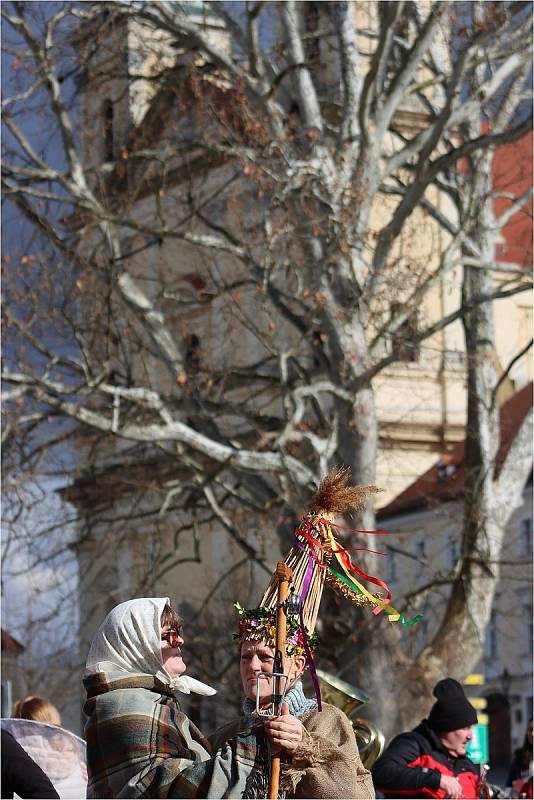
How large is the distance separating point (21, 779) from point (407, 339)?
15311mm

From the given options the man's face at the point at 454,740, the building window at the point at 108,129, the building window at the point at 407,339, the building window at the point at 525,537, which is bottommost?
the man's face at the point at 454,740

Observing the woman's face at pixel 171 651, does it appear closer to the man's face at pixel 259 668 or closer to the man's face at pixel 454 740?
the man's face at pixel 259 668

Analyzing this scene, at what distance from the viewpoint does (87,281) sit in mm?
21578

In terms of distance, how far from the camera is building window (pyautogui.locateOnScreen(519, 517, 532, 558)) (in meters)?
39.8

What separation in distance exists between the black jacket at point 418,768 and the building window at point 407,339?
1117 centimetres

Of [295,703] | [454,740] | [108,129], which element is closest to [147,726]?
[295,703]

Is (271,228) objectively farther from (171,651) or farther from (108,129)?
(171,651)

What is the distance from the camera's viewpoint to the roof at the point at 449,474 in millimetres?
22969

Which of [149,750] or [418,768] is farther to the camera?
[418,768]

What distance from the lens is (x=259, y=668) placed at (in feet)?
16.5

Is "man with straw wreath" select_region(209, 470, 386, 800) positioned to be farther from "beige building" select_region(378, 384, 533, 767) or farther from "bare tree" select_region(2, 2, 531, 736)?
"beige building" select_region(378, 384, 533, 767)

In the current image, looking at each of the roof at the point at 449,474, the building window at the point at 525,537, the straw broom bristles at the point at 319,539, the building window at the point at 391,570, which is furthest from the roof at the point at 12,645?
the straw broom bristles at the point at 319,539

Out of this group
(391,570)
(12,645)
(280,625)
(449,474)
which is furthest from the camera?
(391,570)

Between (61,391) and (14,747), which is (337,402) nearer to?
(61,391)
